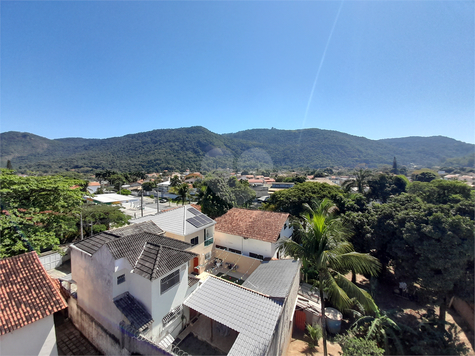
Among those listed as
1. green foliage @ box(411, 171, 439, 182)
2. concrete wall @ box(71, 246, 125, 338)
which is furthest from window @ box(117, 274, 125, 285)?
green foliage @ box(411, 171, 439, 182)

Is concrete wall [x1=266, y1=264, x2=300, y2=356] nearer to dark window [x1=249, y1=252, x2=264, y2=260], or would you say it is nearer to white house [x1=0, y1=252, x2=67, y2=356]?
dark window [x1=249, y1=252, x2=264, y2=260]

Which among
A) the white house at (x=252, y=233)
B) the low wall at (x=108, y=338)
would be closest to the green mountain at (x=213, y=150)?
the white house at (x=252, y=233)

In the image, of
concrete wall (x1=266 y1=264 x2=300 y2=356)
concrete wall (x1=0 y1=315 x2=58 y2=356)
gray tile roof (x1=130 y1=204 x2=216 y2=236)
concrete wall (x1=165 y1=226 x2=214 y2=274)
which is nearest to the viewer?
concrete wall (x1=0 y1=315 x2=58 y2=356)

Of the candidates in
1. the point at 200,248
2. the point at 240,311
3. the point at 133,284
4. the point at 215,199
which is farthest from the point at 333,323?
the point at 215,199

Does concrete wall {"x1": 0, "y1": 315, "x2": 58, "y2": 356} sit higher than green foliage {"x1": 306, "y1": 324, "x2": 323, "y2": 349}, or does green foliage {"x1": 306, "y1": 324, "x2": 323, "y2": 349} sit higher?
concrete wall {"x1": 0, "y1": 315, "x2": 58, "y2": 356}

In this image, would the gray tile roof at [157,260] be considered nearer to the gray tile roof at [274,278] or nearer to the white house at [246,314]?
the white house at [246,314]

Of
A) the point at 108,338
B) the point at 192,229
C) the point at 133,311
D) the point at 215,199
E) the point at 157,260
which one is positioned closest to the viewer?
the point at 133,311

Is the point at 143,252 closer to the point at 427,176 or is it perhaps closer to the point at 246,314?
the point at 246,314
